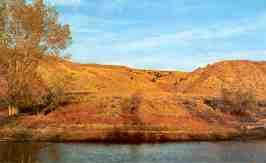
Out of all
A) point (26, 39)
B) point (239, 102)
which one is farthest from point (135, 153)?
point (239, 102)

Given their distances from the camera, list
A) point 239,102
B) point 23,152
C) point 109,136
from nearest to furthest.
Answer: point 23,152 < point 109,136 < point 239,102

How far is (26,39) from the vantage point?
50250mm

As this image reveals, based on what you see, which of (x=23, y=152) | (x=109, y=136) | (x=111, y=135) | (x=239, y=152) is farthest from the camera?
(x=111, y=135)

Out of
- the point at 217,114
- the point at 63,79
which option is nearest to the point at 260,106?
the point at 217,114

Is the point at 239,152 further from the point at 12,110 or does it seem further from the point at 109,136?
the point at 12,110

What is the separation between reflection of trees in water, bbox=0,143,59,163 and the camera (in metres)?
33.3

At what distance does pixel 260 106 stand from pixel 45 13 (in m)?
40.8

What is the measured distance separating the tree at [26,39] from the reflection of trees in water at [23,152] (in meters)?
9.48

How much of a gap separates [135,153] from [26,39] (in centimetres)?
2084

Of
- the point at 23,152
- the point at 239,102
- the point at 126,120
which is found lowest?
the point at 23,152

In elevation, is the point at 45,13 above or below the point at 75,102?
above

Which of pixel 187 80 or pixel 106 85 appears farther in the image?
pixel 187 80

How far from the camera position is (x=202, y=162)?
3281cm

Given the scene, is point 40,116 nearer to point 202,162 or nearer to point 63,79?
point 63,79
